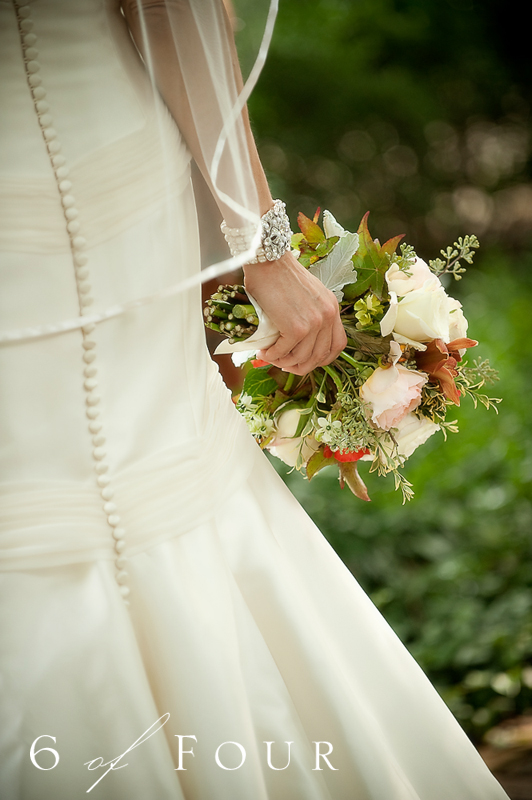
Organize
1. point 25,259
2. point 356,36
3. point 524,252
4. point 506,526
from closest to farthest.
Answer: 1. point 25,259
2. point 506,526
3. point 356,36
4. point 524,252

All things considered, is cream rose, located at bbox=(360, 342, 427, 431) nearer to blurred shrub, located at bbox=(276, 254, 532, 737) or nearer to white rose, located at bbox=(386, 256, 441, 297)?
white rose, located at bbox=(386, 256, 441, 297)

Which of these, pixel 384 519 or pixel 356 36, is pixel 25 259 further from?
pixel 356 36

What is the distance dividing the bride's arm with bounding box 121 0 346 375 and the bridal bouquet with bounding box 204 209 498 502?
75 millimetres

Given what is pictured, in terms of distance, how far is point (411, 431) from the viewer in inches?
44.1

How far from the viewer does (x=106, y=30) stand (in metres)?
0.81

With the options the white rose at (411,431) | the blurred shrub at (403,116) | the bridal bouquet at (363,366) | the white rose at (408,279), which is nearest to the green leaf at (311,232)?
the bridal bouquet at (363,366)

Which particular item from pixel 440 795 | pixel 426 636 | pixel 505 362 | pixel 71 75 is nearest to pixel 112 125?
pixel 71 75

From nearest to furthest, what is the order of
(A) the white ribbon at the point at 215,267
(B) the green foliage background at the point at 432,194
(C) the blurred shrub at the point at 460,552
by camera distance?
1. (A) the white ribbon at the point at 215,267
2. (C) the blurred shrub at the point at 460,552
3. (B) the green foliage background at the point at 432,194

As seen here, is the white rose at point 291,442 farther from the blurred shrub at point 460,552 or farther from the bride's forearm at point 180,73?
the blurred shrub at point 460,552

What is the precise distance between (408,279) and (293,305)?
0.88 ft

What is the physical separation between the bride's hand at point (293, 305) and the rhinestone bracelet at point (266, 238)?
20 mm

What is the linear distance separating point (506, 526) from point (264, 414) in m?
1.37

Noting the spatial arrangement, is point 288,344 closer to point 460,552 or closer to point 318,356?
point 318,356

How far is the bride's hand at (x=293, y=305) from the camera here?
91 centimetres
